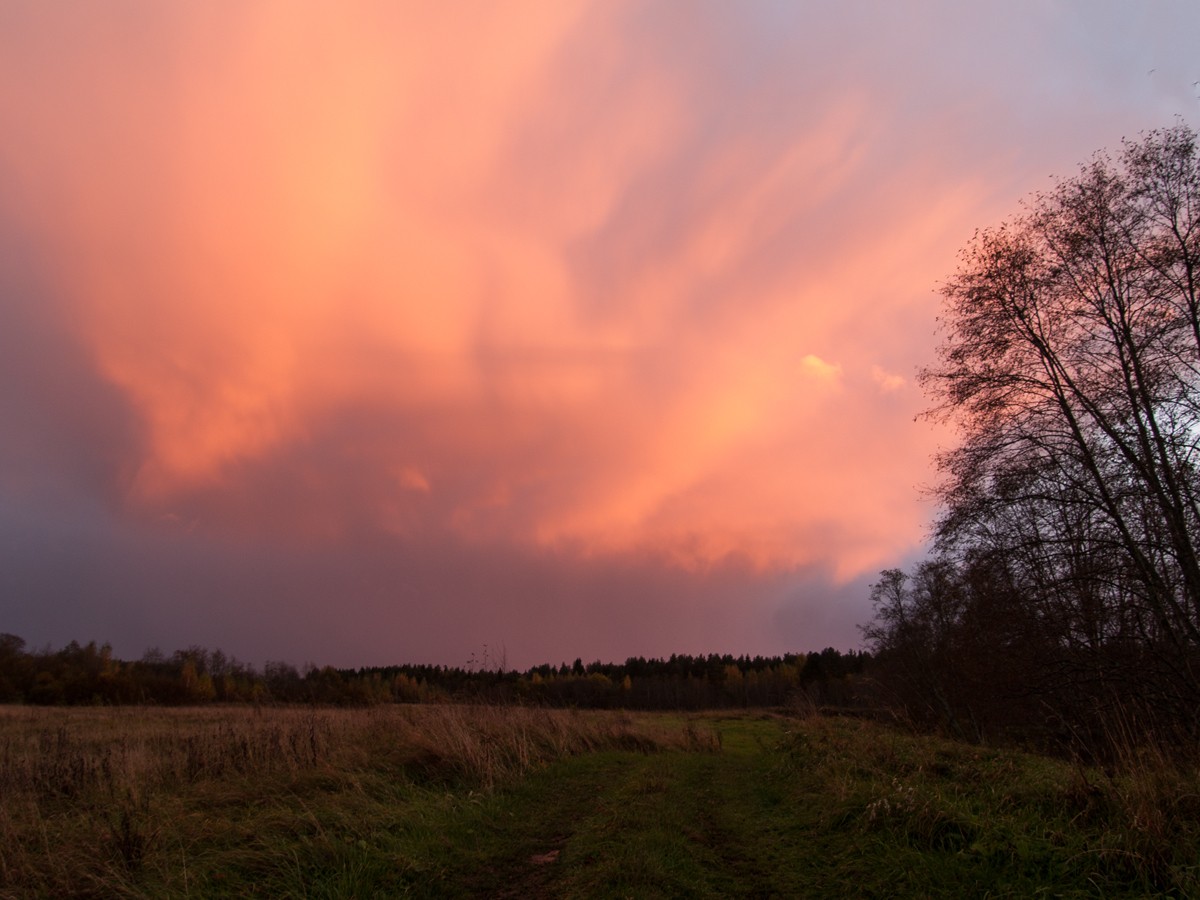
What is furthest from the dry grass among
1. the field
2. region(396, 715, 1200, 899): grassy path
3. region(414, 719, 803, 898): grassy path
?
region(396, 715, 1200, 899): grassy path

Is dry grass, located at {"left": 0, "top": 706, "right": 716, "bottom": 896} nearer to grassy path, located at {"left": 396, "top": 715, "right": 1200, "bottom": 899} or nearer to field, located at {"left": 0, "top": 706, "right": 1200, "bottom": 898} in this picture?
A: field, located at {"left": 0, "top": 706, "right": 1200, "bottom": 898}

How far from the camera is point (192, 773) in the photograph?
9.72 meters

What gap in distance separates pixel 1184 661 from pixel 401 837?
14431 millimetres

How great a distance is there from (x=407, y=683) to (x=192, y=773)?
88834mm

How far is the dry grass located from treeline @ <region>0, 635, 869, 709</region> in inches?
137

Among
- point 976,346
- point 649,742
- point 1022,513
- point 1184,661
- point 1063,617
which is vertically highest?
point 976,346

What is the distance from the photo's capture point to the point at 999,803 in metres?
6.59

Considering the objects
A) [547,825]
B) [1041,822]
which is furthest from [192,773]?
[1041,822]

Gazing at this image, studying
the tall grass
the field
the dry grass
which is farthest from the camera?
the dry grass

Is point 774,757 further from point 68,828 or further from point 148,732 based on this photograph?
point 148,732

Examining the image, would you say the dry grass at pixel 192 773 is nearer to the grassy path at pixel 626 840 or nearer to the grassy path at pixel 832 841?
the grassy path at pixel 626 840

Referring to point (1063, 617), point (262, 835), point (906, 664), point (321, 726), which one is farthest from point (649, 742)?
point (906, 664)

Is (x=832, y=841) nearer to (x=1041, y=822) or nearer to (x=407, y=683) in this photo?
(x=1041, y=822)

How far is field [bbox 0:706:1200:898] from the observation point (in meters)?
5.13
